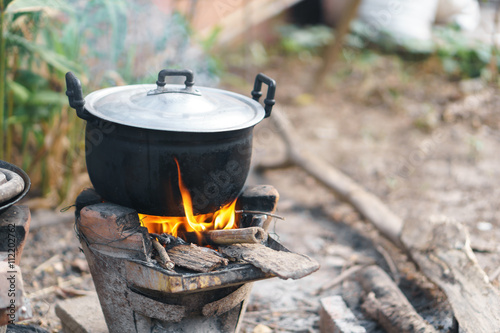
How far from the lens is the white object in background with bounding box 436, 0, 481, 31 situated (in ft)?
26.6

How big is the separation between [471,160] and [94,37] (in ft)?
12.9

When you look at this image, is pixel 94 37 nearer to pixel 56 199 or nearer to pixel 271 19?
pixel 56 199

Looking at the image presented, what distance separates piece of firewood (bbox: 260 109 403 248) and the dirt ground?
0.53 feet

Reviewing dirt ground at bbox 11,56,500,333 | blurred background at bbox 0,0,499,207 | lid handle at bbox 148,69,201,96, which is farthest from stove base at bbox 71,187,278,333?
blurred background at bbox 0,0,499,207

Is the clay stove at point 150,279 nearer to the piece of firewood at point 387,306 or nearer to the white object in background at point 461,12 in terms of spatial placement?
the piece of firewood at point 387,306

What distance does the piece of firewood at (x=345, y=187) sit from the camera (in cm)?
357

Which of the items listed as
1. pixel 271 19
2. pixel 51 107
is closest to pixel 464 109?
pixel 271 19

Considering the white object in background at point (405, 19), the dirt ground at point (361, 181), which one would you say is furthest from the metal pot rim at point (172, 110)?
the white object in background at point (405, 19)

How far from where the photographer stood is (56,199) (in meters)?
3.83

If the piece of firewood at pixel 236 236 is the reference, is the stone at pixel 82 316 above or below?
below

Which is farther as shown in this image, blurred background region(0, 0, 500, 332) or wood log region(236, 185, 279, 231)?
blurred background region(0, 0, 500, 332)

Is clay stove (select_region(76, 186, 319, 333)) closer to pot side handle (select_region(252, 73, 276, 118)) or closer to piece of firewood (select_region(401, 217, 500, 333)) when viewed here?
pot side handle (select_region(252, 73, 276, 118))

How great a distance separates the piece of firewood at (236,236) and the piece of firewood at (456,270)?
40.4 inches

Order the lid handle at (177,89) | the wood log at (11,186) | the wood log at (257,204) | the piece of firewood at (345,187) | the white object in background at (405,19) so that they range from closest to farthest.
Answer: the wood log at (11,186), the lid handle at (177,89), the wood log at (257,204), the piece of firewood at (345,187), the white object in background at (405,19)
